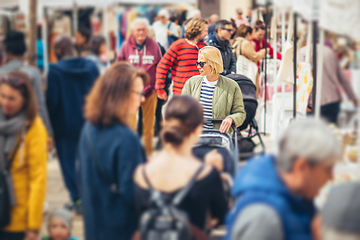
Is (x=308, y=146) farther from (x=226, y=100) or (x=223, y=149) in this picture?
(x=226, y=100)

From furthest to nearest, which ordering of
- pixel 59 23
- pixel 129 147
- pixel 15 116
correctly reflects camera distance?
pixel 59 23 < pixel 15 116 < pixel 129 147

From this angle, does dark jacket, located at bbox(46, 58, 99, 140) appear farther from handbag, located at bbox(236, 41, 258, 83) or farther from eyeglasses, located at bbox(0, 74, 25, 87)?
handbag, located at bbox(236, 41, 258, 83)

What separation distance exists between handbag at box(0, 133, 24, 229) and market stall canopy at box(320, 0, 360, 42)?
1885mm

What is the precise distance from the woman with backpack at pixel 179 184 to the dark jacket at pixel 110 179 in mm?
103

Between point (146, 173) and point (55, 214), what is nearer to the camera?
point (146, 173)

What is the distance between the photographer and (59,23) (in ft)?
36.9

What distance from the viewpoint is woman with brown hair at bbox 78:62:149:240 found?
228 cm

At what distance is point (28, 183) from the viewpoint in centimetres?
284

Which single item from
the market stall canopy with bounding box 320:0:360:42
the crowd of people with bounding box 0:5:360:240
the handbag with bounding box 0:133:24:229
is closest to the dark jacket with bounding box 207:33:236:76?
the crowd of people with bounding box 0:5:360:240

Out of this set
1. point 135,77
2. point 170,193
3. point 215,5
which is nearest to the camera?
point 170,193

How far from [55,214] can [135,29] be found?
11.0ft

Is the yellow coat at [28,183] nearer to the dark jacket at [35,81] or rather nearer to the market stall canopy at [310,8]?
the dark jacket at [35,81]

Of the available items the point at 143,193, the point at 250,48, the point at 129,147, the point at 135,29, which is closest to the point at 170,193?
the point at 143,193

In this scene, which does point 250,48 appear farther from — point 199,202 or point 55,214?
point 199,202
